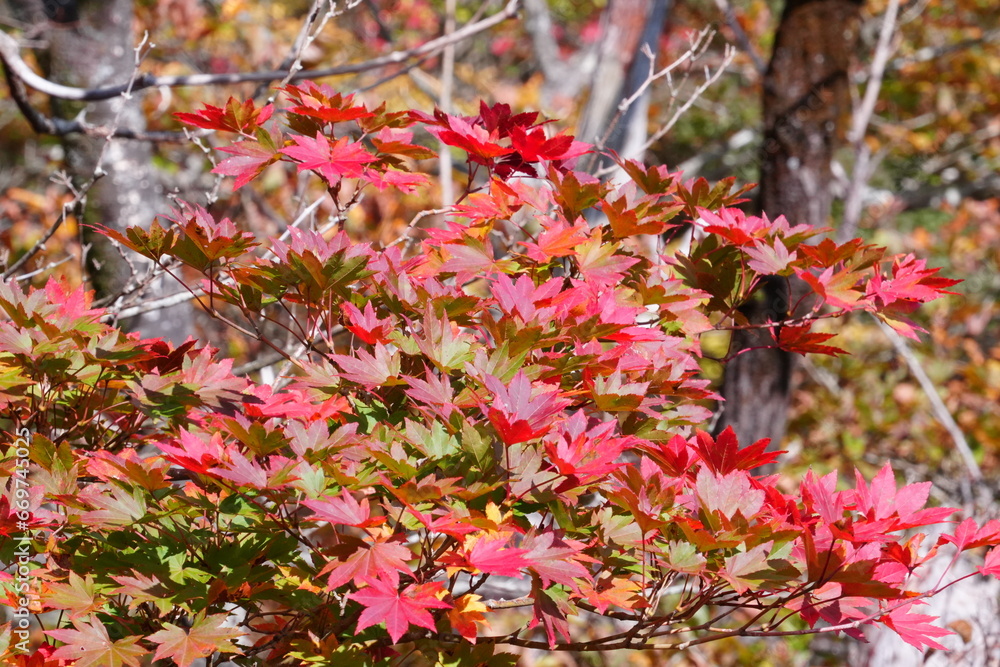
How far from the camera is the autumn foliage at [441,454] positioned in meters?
1.01

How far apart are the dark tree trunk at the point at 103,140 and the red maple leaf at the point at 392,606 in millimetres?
2145

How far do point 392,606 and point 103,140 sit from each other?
7.98 feet

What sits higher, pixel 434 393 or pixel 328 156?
pixel 328 156

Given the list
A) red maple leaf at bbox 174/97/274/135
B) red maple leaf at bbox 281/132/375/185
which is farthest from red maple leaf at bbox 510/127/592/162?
red maple leaf at bbox 174/97/274/135

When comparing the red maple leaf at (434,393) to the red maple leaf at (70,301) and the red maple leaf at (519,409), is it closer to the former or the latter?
the red maple leaf at (519,409)

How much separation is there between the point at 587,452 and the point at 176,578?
22.8 inches

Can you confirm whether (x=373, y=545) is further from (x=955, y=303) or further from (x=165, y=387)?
(x=955, y=303)

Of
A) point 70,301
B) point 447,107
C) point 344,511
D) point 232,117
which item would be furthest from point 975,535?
point 447,107

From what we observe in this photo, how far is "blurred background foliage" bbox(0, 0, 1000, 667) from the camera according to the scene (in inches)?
182

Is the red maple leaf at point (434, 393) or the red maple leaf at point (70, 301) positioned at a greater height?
the red maple leaf at point (70, 301)

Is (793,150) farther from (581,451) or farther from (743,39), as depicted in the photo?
(581,451)

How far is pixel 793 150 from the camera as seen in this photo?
354 cm

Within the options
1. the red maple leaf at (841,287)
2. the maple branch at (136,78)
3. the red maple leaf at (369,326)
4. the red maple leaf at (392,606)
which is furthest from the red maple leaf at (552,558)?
the maple branch at (136,78)

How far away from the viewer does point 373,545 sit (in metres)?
0.99
